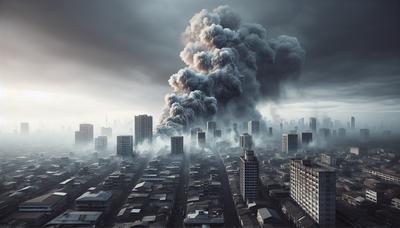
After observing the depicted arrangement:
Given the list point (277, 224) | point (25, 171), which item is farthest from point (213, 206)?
point (25, 171)

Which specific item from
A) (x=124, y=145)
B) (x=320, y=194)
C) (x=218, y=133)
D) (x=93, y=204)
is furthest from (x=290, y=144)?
(x=93, y=204)

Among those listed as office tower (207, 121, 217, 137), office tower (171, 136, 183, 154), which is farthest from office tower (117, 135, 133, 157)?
office tower (207, 121, 217, 137)

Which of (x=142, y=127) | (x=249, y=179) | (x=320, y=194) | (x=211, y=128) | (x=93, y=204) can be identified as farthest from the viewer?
(x=211, y=128)

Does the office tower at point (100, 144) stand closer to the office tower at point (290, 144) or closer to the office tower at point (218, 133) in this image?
the office tower at point (218, 133)

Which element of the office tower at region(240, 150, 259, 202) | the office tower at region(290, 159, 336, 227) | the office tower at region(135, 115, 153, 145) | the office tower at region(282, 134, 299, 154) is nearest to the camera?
the office tower at region(290, 159, 336, 227)

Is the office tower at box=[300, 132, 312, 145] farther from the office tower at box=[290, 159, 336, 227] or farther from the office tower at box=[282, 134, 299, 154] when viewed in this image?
the office tower at box=[290, 159, 336, 227]

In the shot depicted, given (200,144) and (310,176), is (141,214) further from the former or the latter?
(200,144)

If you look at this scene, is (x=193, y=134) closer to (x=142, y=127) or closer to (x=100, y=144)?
(x=142, y=127)

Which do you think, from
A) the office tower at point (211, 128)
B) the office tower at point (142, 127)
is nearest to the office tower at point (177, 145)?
the office tower at point (142, 127)
